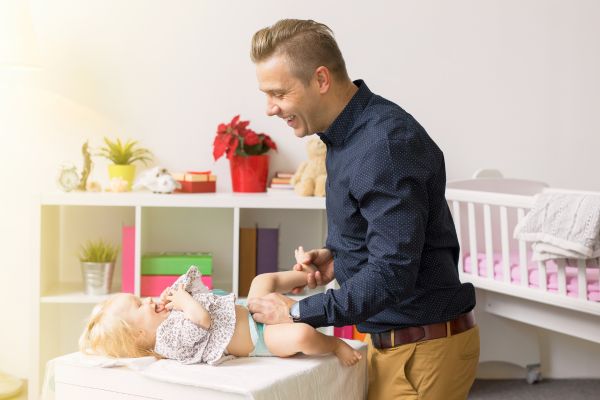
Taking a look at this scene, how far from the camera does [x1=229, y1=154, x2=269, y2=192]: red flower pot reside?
313cm

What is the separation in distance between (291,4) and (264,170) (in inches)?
25.1

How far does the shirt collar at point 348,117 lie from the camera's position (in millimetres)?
1684

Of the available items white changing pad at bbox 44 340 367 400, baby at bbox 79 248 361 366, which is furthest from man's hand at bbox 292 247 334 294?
white changing pad at bbox 44 340 367 400

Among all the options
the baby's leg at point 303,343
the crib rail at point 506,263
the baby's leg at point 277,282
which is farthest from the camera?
the crib rail at point 506,263

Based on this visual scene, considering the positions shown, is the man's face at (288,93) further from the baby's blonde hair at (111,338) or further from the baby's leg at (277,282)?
the baby's blonde hair at (111,338)

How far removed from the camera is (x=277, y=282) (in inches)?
74.0

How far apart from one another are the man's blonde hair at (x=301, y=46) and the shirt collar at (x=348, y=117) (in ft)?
0.23

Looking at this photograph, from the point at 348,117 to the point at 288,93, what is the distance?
13cm

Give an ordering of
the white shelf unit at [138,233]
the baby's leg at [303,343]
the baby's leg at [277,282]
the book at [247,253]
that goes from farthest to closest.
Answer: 1. the book at [247,253]
2. the white shelf unit at [138,233]
3. the baby's leg at [277,282]
4. the baby's leg at [303,343]

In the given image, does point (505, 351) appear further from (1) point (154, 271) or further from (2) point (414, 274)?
(2) point (414, 274)

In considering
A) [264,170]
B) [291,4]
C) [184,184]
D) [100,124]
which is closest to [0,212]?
[100,124]

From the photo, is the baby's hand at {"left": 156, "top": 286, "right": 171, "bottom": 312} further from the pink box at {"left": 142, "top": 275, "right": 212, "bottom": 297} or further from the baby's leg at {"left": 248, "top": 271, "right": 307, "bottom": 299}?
the pink box at {"left": 142, "top": 275, "right": 212, "bottom": 297}

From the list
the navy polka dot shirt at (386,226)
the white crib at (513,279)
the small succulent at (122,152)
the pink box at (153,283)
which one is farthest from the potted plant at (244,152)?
the navy polka dot shirt at (386,226)

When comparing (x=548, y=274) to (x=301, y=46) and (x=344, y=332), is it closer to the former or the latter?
(x=344, y=332)
